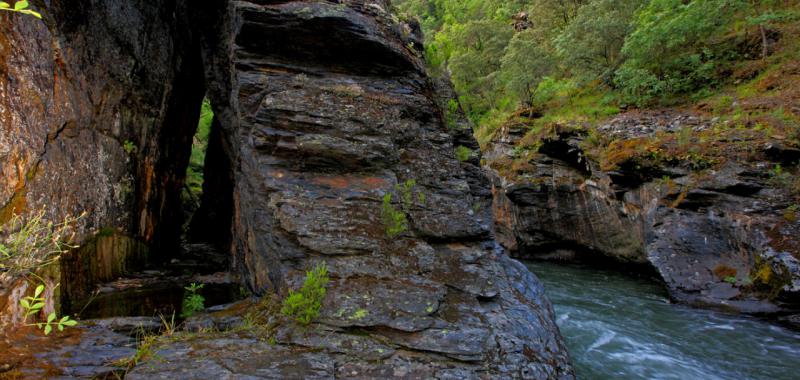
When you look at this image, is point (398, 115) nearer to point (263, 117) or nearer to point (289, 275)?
point (263, 117)

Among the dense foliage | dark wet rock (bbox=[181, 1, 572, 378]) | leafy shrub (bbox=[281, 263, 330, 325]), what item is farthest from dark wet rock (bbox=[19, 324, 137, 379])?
the dense foliage

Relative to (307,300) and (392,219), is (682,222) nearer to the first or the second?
(392,219)

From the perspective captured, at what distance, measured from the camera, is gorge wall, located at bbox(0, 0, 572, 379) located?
13.6 feet

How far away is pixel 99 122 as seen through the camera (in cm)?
693

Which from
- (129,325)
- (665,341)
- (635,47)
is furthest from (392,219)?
(635,47)

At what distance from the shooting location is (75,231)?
19.8 feet

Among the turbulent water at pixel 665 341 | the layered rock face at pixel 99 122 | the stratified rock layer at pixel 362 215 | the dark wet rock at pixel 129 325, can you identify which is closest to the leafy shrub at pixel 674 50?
the turbulent water at pixel 665 341

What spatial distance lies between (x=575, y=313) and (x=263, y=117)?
7861mm

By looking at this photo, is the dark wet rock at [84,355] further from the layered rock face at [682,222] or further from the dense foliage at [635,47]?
the layered rock face at [682,222]

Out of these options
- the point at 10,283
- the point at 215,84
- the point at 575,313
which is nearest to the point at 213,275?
the point at 215,84

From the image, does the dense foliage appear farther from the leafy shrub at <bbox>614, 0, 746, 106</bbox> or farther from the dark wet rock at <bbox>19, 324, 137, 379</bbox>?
the dark wet rock at <bbox>19, 324, 137, 379</bbox>

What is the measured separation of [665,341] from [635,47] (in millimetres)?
10494

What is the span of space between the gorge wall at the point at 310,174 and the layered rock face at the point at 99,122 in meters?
0.04

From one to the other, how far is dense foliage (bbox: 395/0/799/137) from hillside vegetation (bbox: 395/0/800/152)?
1.4 inches
